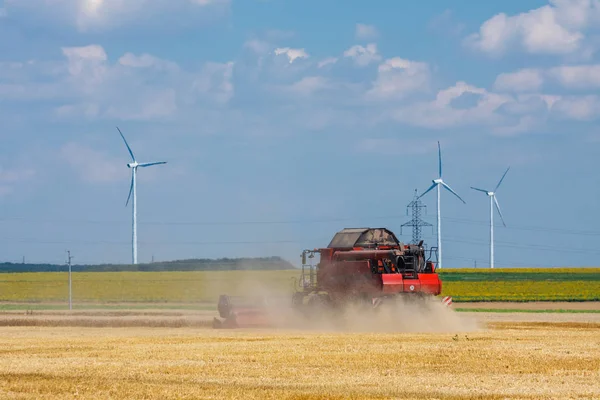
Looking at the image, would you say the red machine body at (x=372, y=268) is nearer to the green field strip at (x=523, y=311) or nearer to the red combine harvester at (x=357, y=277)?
the red combine harvester at (x=357, y=277)

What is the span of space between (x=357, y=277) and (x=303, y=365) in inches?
744

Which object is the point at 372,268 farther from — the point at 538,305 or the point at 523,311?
the point at 538,305

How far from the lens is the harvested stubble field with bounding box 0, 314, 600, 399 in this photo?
2555 centimetres

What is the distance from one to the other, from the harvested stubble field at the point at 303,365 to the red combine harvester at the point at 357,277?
3.35 meters

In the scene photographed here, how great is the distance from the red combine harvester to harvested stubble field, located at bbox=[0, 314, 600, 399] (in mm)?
3349

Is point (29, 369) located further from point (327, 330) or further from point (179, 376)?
point (327, 330)

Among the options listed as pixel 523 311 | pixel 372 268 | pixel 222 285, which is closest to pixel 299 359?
pixel 372 268

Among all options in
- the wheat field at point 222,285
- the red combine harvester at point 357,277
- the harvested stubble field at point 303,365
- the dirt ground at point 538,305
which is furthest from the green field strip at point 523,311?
the harvested stubble field at point 303,365

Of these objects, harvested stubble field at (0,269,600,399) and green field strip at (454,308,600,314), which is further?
green field strip at (454,308,600,314)

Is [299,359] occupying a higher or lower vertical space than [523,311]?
higher

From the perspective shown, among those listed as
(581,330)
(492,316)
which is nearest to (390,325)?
(581,330)

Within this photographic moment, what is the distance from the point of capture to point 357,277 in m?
50.3

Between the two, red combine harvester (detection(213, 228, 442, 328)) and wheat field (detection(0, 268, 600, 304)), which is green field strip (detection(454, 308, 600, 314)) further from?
red combine harvester (detection(213, 228, 442, 328))

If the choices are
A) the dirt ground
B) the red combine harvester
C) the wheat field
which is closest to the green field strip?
the dirt ground
